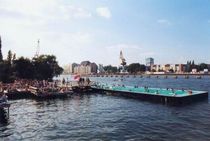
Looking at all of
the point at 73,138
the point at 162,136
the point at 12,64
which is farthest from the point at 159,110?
the point at 12,64

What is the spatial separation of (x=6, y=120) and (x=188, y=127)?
87.3 ft

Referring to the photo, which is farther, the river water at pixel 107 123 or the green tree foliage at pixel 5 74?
the green tree foliage at pixel 5 74

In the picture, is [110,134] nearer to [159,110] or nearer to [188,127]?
[188,127]

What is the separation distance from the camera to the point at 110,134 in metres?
34.8

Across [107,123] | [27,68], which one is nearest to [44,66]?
[27,68]

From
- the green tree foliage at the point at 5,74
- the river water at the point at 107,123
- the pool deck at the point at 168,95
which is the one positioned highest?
the green tree foliage at the point at 5,74

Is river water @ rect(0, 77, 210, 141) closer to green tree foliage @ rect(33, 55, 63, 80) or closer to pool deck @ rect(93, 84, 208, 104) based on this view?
pool deck @ rect(93, 84, 208, 104)

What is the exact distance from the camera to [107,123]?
41.3 m

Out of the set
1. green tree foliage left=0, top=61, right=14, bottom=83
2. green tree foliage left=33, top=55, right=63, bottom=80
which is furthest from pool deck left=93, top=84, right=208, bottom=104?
green tree foliage left=33, top=55, right=63, bottom=80

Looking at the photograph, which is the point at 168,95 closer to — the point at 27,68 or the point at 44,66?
the point at 27,68

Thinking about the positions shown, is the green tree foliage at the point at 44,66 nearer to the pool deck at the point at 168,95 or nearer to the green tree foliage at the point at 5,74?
the green tree foliage at the point at 5,74

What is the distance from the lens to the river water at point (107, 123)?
34.1 meters

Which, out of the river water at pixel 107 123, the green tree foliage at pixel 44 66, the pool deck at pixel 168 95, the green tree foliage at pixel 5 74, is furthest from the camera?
the green tree foliage at pixel 44 66

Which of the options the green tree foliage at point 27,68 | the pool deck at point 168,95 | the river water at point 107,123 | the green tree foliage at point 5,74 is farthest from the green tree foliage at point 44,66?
the river water at point 107,123
